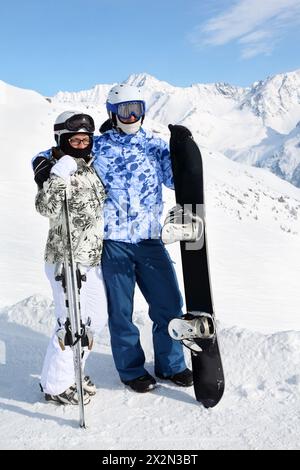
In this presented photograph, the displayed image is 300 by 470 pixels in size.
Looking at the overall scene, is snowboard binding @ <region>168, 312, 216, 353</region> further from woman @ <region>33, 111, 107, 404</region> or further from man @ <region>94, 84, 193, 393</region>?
woman @ <region>33, 111, 107, 404</region>

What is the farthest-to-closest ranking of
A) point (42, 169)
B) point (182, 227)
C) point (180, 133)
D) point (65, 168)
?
point (180, 133), point (182, 227), point (42, 169), point (65, 168)

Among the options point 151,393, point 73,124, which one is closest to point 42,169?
point 73,124

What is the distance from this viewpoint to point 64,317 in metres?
3.89

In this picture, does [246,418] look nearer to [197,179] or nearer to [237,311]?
[197,179]

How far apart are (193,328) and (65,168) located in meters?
1.58

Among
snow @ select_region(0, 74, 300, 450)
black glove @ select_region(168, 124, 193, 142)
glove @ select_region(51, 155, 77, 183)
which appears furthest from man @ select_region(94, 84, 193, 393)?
glove @ select_region(51, 155, 77, 183)

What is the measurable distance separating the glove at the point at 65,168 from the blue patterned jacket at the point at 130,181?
513mm

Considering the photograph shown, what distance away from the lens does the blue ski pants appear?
423cm

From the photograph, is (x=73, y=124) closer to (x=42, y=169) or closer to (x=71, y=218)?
(x=42, y=169)

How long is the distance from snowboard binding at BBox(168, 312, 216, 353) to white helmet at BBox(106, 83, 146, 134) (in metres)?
1.59

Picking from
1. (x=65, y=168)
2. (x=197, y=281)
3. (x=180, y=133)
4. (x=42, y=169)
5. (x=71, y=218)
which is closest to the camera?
(x=65, y=168)

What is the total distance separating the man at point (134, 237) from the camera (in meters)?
4.13
